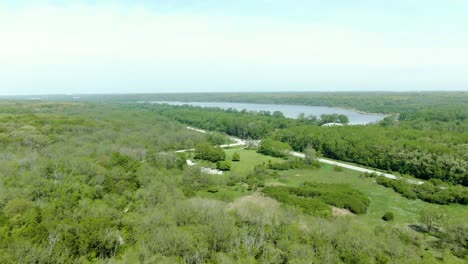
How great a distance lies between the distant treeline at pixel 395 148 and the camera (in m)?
40.2

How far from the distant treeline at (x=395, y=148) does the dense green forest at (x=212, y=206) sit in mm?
214

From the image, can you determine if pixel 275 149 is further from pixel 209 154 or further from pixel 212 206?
pixel 212 206

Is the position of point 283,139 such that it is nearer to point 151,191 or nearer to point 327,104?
point 151,191

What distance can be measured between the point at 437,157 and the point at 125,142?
5115 cm

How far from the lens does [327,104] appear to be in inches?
6693

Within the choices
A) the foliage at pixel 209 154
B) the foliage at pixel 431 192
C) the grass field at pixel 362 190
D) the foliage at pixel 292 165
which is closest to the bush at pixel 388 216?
the grass field at pixel 362 190

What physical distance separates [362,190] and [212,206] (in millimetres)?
23222

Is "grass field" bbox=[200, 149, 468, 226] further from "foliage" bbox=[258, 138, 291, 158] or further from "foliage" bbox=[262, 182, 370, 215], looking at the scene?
"foliage" bbox=[258, 138, 291, 158]

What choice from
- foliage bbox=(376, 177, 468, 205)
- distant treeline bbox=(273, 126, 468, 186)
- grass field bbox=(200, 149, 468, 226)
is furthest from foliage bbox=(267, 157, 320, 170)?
foliage bbox=(376, 177, 468, 205)

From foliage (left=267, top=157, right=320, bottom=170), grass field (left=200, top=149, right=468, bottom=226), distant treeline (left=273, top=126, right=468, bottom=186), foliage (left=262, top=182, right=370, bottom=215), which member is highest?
distant treeline (left=273, top=126, right=468, bottom=186)

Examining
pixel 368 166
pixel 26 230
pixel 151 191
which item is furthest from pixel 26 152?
pixel 368 166

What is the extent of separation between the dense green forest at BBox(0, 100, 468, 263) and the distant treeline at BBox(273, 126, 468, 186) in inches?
8.4

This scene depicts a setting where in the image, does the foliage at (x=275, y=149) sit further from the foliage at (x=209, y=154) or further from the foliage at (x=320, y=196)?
the foliage at (x=320, y=196)

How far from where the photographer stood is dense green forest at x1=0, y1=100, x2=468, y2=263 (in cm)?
1775
